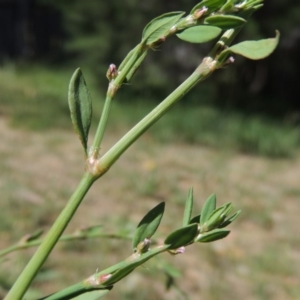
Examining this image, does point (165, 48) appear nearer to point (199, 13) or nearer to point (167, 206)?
point (167, 206)

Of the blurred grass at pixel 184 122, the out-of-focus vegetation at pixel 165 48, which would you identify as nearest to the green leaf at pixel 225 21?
the blurred grass at pixel 184 122

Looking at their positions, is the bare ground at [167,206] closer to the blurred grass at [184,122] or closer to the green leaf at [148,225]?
the blurred grass at [184,122]

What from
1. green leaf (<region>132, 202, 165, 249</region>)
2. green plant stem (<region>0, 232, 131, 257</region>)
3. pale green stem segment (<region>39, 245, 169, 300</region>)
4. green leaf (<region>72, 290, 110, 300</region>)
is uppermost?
green leaf (<region>132, 202, 165, 249</region>)

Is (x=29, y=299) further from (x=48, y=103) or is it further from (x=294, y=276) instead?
(x=48, y=103)

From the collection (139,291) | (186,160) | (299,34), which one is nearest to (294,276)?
(139,291)

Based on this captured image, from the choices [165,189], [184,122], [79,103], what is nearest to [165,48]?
[184,122]

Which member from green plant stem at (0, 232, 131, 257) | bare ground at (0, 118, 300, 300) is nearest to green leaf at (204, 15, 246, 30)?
green plant stem at (0, 232, 131, 257)

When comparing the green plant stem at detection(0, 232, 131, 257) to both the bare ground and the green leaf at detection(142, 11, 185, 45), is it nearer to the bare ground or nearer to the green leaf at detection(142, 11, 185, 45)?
the green leaf at detection(142, 11, 185, 45)
